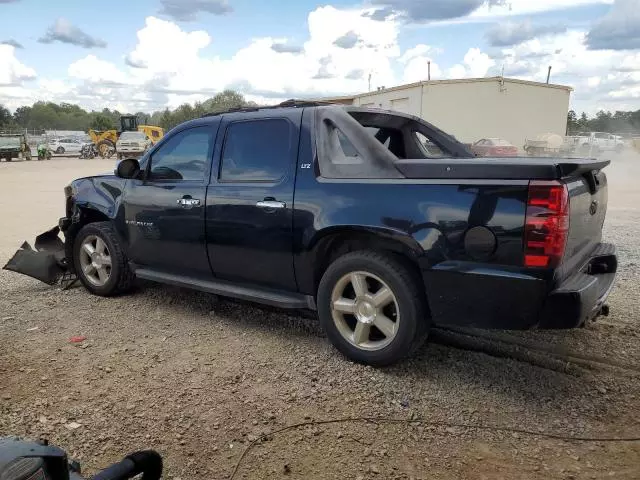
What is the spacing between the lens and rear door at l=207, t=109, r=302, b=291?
420 centimetres

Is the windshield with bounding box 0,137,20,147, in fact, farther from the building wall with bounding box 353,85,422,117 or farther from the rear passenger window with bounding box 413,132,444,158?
the rear passenger window with bounding box 413,132,444,158

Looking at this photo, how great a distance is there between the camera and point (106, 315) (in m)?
5.14

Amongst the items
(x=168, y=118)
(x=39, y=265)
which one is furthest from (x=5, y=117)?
(x=39, y=265)

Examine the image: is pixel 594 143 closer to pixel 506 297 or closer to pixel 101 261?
pixel 101 261

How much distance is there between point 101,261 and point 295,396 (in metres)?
3.04

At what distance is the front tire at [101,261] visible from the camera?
18.0ft

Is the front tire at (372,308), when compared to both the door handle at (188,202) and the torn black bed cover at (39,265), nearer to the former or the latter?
the door handle at (188,202)

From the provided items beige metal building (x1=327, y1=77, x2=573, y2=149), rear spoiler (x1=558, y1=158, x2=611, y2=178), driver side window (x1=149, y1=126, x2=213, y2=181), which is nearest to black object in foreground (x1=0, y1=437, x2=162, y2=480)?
rear spoiler (x1=558, y1=158, x2=611, y2=178)

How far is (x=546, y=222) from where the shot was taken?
3113mm

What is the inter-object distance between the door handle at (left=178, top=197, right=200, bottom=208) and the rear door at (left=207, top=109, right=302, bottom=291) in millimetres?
140

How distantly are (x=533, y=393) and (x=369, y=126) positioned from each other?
2.44 meters

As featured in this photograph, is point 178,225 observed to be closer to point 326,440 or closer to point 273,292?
point 273,292

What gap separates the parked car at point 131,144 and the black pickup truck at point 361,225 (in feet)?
116

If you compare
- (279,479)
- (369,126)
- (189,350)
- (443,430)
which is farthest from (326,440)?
(369,126)
